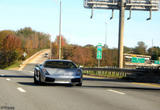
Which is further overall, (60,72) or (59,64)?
(59,64)

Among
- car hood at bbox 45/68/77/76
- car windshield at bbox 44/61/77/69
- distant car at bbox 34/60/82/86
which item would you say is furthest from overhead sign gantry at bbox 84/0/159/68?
car hood at bbox 45/68/77/76

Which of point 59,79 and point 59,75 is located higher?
point 59,75

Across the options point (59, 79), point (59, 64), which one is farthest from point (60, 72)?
point (59, 64)

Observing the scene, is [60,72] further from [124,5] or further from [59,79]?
[124,5]

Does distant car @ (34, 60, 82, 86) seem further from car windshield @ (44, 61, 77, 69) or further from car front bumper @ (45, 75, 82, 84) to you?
car windshield @ (44, 61, 77, 69)

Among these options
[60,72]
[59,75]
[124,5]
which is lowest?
[59,75]

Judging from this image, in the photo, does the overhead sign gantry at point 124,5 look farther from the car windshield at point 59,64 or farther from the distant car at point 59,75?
the distant car at point 59,75

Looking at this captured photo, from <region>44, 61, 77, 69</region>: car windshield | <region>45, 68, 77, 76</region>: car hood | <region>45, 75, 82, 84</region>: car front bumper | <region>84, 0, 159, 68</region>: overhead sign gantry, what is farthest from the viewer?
<region>84, 0, 159, 68</region>: overhead sign gantry

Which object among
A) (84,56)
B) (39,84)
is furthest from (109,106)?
(84,56)

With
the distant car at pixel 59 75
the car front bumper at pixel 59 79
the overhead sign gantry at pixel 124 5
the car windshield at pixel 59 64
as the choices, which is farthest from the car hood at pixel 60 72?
the overhead sign gantry at pixel 124 5

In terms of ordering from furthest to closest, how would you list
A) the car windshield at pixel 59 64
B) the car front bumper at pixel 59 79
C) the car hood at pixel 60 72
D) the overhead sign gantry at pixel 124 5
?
the overhead sign gantry at pixel 124 5
the car windshield at pixel 59 64
the car hood at pixel 60 72
the car front bumper at pixel 59 79

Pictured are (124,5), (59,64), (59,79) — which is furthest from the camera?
(124,5)

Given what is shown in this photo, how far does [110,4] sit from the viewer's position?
40.2 m

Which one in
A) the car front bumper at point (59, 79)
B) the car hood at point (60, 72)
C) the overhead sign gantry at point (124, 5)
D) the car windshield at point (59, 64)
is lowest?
the car front bumper at point (59, 79)
